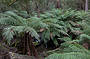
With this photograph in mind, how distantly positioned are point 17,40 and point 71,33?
6.23ft

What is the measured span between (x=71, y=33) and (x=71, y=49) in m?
1.73

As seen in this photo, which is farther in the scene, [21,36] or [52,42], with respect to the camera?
[52,42]

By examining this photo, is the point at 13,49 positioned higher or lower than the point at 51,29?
lower

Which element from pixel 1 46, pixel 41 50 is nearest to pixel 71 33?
pixel 41 50

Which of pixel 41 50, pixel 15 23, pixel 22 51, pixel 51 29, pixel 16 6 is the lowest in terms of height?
pixel 41 50

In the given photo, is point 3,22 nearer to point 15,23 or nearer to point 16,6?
point 15,23

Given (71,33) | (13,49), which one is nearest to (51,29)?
(71,33)

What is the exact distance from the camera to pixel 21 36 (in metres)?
2.86

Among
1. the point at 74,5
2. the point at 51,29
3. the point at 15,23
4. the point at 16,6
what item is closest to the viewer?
the point at 15,23

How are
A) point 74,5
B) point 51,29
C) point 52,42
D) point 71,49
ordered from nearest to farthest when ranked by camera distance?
point 71,49, point 51,29, point 52,42, point 74,5

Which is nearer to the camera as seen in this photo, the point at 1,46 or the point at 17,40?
the point at 1,46

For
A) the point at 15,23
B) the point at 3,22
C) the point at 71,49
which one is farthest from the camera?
the point at 15,23

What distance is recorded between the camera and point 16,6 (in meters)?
4.30

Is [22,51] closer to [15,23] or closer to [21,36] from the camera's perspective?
[21,36]
